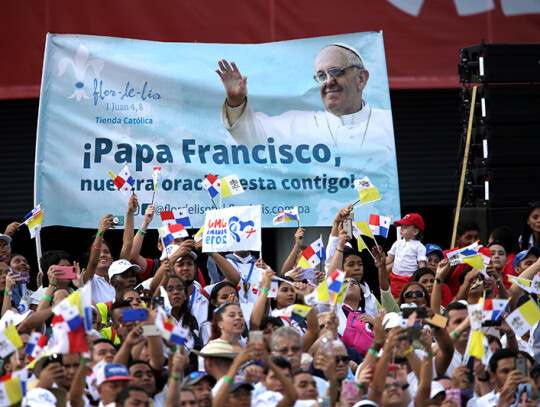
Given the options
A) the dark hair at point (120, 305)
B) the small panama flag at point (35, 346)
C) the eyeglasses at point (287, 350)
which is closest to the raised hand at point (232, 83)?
the dark hair at point (120, 305)

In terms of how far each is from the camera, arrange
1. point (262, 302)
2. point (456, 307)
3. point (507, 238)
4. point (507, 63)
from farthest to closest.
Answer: point (507, 63), point (507, 238), point (262, 302), point (456, 307)

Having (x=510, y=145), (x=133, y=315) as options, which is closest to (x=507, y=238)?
(x=510, y=145)

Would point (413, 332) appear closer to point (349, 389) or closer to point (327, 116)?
point (349, 389)

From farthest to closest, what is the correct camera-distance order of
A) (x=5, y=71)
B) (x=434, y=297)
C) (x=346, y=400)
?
1. (x=5, y=71)
2. (x=434, y=297)
3. (x=346, y=400)

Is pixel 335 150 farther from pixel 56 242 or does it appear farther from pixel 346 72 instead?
pixel 56 242

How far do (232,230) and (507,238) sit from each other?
2.26 m

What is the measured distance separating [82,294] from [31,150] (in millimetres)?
6742

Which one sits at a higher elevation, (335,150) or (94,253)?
(335,150)

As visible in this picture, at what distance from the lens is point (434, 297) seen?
7.42 metres

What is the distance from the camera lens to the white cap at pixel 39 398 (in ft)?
17.7

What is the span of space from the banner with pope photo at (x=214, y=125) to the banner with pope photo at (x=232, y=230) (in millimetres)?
1055

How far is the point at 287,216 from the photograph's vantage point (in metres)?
8.65

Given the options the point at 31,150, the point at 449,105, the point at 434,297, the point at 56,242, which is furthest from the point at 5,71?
the point at 434,297

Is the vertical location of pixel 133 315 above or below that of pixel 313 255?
below
